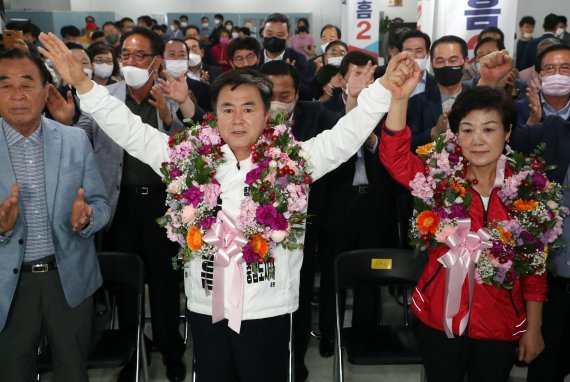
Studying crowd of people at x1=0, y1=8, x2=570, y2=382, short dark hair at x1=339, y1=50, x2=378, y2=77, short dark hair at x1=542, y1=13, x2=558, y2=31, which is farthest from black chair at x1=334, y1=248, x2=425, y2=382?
short dark hair at x1=542, y1=13, x2=558, y2=31

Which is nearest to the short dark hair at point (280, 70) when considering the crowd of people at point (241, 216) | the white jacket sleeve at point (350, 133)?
the crowd of people at point (241, 216)

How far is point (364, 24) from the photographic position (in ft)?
27.6

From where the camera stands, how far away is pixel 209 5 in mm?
19625

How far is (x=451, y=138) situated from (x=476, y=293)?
0.70m

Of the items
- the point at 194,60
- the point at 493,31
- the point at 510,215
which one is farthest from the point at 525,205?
the point at 194,60

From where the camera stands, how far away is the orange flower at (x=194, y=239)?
2.23 metres

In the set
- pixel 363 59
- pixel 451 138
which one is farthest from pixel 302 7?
pixel 451 138

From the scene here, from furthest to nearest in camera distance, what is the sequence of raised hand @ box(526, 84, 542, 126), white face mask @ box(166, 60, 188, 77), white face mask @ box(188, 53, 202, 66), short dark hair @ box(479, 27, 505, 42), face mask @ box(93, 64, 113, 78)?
white face mask @ box(188, 53, 202, 66) → short dark hair @ box(479, 27, 505, 42) → face mask @ box(93, 64, 113, 78) → white face mask @ box(166, 60, 188, 77) → raised hand @ box(526, 84, 542, 126)

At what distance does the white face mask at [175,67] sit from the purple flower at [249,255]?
103 inches

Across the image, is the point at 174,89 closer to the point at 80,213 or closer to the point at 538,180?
the point at 80,213

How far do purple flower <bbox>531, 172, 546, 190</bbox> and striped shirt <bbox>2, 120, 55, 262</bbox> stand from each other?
2.12 metres

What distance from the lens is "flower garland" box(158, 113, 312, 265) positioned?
224 cm

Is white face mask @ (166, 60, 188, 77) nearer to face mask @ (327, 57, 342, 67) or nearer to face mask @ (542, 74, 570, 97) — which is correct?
face mask @ (327, 57, 342, 67)

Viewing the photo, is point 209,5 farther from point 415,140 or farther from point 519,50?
point 415,140
